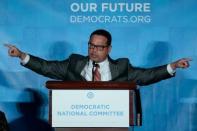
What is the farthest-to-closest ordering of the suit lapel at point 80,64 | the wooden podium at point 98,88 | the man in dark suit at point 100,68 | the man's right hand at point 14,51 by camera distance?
the suit lapel at point 80,64 < the man in dark suit at point 100,68 < the man's right hand at point 14,51 < the wooden podium at point 98,88

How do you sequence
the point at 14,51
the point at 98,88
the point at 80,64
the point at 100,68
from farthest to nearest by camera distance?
the point at 80,64, the point at 100,68, the point at 14,51, the point at 98,88

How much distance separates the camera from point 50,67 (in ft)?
13.5

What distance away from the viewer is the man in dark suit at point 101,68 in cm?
396

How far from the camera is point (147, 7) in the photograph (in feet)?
13.6

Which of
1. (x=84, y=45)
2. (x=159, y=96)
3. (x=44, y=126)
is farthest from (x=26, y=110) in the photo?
(x=159, y=96)

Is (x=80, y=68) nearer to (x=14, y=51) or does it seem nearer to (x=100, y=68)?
(x=100, y=68)

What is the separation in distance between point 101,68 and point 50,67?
1.56 feet

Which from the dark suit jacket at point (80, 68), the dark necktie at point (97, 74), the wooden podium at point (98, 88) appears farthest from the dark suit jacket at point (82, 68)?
the wooden podium at point (98, 88)

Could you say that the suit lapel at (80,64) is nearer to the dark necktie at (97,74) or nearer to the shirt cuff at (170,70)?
the dark necktie at (97,74)

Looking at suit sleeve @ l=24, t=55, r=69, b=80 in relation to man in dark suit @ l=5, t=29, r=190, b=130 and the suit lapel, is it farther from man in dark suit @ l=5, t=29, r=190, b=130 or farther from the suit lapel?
the suit lapel

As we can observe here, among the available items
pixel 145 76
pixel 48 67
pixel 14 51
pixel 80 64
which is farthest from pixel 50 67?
pixel 145 76

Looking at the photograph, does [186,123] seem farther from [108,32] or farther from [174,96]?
[108,32]

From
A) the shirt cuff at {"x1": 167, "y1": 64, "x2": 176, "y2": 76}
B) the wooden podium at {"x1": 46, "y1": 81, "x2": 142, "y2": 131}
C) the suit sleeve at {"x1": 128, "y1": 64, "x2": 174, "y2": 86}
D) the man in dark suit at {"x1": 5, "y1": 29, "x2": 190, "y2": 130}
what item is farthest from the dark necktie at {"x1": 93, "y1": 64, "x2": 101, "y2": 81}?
the wooden podium at {"x1": 46, "y1": 81, "x2": 142, "y2": 131}

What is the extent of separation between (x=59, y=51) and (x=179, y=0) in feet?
3.79
